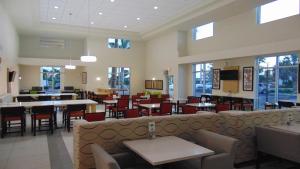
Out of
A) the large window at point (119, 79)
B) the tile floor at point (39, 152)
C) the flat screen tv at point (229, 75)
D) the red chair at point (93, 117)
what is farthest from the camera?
the large window at point (119, 79)

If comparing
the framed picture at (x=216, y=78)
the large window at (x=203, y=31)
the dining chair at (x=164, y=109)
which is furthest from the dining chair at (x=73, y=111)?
the large window at (x=203, y=31)

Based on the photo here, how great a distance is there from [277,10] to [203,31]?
425cm

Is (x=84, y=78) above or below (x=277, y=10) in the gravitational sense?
below

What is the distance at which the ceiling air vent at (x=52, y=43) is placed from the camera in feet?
52.9

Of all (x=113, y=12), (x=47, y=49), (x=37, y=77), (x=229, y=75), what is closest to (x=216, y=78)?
(x=229, y=75)

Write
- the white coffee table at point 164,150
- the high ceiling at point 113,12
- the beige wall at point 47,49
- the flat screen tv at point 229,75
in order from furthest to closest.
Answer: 1. the beige wall at point 47,49
2. the flat screen tv at point 229,75
3. the high ceiling at point 113,12
4. the white coffee table at point 164,150

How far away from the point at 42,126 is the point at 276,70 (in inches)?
363

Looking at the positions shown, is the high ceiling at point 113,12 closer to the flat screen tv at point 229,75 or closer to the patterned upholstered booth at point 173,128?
the flat screen tv at point 229,75

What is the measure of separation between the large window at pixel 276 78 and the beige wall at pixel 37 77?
12.3 meters

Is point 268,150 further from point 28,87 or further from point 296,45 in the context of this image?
point 28,87

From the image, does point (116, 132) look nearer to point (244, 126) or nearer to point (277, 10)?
point (244, 126)

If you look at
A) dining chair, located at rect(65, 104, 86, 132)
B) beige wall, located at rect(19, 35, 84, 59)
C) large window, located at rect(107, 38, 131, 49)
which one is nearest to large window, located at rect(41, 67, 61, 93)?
beige wall, located at rect(19, 35, 84, 59)

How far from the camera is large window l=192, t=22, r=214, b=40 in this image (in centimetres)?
1214

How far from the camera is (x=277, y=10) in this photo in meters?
9.00
